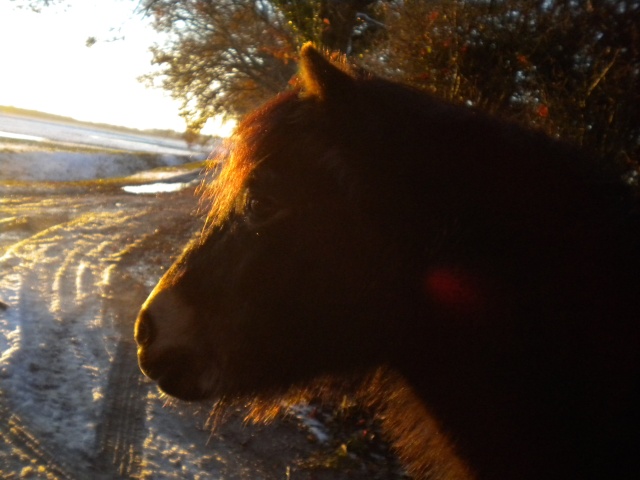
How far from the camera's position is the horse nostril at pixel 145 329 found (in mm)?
2057

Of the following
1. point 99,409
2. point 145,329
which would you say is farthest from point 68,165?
point 145,329

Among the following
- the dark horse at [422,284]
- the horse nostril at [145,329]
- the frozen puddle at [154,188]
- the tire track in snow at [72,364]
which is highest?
the dark horse at [422,284]

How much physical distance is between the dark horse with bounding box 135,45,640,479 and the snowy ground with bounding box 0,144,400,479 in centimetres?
136

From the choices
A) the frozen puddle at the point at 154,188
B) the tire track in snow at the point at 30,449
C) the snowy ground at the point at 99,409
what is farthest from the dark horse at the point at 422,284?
the frozen puddle at the point at 154,188

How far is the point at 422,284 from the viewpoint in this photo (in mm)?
1800

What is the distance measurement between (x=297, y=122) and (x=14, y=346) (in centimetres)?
386

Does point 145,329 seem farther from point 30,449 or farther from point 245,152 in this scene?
point 30,449

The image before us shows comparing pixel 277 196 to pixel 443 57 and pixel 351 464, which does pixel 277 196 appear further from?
pixel 443 57

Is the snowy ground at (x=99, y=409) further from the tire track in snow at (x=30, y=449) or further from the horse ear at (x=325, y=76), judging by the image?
the horse ear at (x=325, y=76)

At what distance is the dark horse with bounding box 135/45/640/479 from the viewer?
1.58 m

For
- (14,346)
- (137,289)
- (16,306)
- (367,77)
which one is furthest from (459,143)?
(137,289)

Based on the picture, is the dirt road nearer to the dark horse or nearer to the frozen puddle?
the dark horse

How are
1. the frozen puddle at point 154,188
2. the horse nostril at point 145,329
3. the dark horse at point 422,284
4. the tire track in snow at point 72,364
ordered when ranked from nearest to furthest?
the dark horse at point 422,284
the horse nostril at point 145,329
the tire track in snow at point 72,364
the frozen puddle at point 154,188

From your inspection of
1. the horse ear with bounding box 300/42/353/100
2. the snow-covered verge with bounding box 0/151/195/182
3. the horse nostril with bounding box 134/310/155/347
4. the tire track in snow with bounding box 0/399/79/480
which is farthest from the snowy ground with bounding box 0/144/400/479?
the snow-covered verge with bounding box 0/151/195/182
